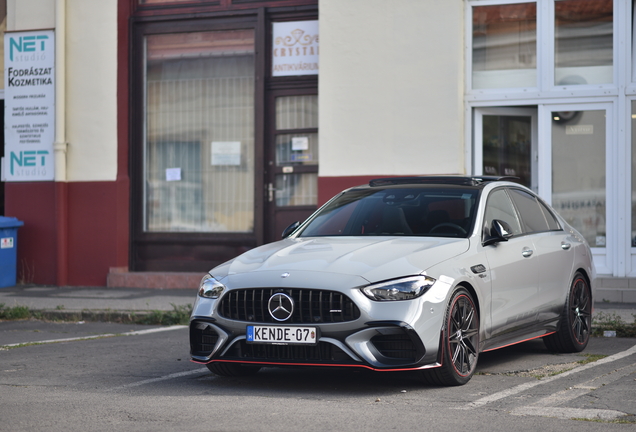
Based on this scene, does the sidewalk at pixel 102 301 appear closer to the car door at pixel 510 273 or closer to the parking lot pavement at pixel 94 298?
the parking lot pavement at pixel 94 298

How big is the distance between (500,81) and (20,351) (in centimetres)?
792

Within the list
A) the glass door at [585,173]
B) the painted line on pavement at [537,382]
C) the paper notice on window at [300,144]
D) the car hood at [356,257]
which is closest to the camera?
the painted line on pavement at [537,382]

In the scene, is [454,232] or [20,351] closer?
[454,232]

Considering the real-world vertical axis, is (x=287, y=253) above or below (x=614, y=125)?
below

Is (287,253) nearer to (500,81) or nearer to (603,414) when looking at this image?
(603,414)

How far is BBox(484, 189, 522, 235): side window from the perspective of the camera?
7095 millimetres

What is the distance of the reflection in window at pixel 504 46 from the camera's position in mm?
13164

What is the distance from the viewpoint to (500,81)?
1327 cm

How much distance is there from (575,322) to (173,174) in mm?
8374

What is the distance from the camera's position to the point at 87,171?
14539 millimetres

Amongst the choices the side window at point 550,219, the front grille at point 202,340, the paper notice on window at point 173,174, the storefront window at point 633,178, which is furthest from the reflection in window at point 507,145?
the front grille at point 202,340

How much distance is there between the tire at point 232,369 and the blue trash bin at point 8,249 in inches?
345

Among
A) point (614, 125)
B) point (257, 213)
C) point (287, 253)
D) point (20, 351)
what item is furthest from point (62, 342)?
point (614, 125)

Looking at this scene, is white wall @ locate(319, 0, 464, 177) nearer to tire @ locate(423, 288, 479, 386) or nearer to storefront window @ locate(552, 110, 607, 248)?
storefront window @ locate(552, 110, 607, 248)
